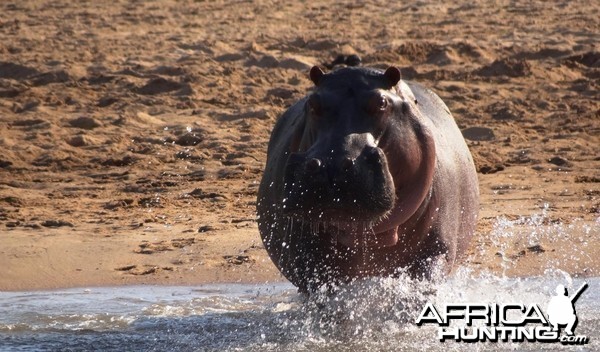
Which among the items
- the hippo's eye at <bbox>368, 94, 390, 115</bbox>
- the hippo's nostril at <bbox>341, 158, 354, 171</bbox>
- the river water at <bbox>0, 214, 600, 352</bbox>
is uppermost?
the hippo's eye at <bbox>368, 94, 390, 115</bbox>

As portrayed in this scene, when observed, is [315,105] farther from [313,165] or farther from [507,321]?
[507,321]

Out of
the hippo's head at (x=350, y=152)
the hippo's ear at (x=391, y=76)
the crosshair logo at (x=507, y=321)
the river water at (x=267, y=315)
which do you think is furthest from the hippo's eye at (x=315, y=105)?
the crosshair logo at (x=507, y=321)

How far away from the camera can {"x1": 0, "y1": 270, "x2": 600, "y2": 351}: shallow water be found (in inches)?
220

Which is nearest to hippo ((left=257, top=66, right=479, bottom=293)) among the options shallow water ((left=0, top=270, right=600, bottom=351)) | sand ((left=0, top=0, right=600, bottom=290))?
shallow water ((left=0, top=270, right=600, bottom=351))

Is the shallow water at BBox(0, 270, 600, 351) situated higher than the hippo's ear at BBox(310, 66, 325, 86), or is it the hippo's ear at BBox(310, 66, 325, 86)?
the hippo's ear at BBox(310, 66, 325, 86)

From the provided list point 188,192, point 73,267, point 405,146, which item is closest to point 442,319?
point 405,146

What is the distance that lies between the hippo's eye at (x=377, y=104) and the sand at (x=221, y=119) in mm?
2240

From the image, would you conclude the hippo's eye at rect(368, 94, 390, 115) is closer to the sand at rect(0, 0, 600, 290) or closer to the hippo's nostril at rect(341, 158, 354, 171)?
the hippo's nostril at rect(341, 158, 354, 171)

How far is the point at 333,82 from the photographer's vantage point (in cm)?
524

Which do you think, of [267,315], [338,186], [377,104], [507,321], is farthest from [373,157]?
[267,315]

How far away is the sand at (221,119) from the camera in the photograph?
7465 mm

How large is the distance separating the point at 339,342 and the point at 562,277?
1787 millimetres

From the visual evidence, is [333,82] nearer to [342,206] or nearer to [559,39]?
[342,206]

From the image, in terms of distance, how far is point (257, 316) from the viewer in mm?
6297
